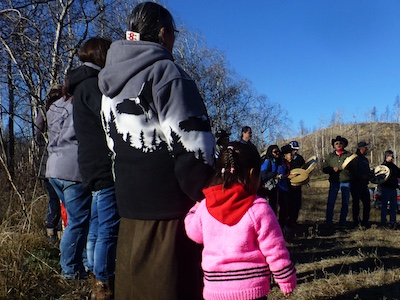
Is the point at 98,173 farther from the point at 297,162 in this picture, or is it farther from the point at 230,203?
the point at 297,162

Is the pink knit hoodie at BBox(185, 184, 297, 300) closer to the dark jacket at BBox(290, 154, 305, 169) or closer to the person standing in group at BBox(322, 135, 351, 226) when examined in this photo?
the dark jacket at BBox(290, 154, 305, 169)

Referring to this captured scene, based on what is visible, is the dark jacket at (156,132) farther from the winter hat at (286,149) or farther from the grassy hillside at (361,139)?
the grassy hillside at (361,139)

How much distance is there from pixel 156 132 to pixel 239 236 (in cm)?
68

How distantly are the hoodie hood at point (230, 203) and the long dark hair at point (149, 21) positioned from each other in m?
0.78

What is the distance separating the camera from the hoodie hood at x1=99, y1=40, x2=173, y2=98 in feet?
5.68

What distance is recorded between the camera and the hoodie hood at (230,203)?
196 centimetres

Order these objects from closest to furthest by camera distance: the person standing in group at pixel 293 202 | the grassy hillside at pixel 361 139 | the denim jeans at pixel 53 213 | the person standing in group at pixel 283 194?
the denim jeans at pixel 53 213 → the person standing in group at pixel 283 194 → the person standing in group at pixel 293 202 → the grassy hillside at pixel 361 139

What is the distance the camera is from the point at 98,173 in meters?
2.45

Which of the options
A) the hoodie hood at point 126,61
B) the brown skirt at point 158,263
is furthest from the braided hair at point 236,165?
the hoodie hood at point 126,61

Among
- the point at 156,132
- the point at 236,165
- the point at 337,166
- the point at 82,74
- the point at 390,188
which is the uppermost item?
the point at 82,74

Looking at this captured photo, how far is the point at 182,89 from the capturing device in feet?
5.46

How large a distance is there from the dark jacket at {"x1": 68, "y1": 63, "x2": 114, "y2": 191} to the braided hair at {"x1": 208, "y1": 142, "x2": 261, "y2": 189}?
75 cm

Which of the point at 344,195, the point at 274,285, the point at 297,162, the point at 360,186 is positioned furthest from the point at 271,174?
the point at 360,186

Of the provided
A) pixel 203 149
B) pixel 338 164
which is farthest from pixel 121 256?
pixel 338 164
